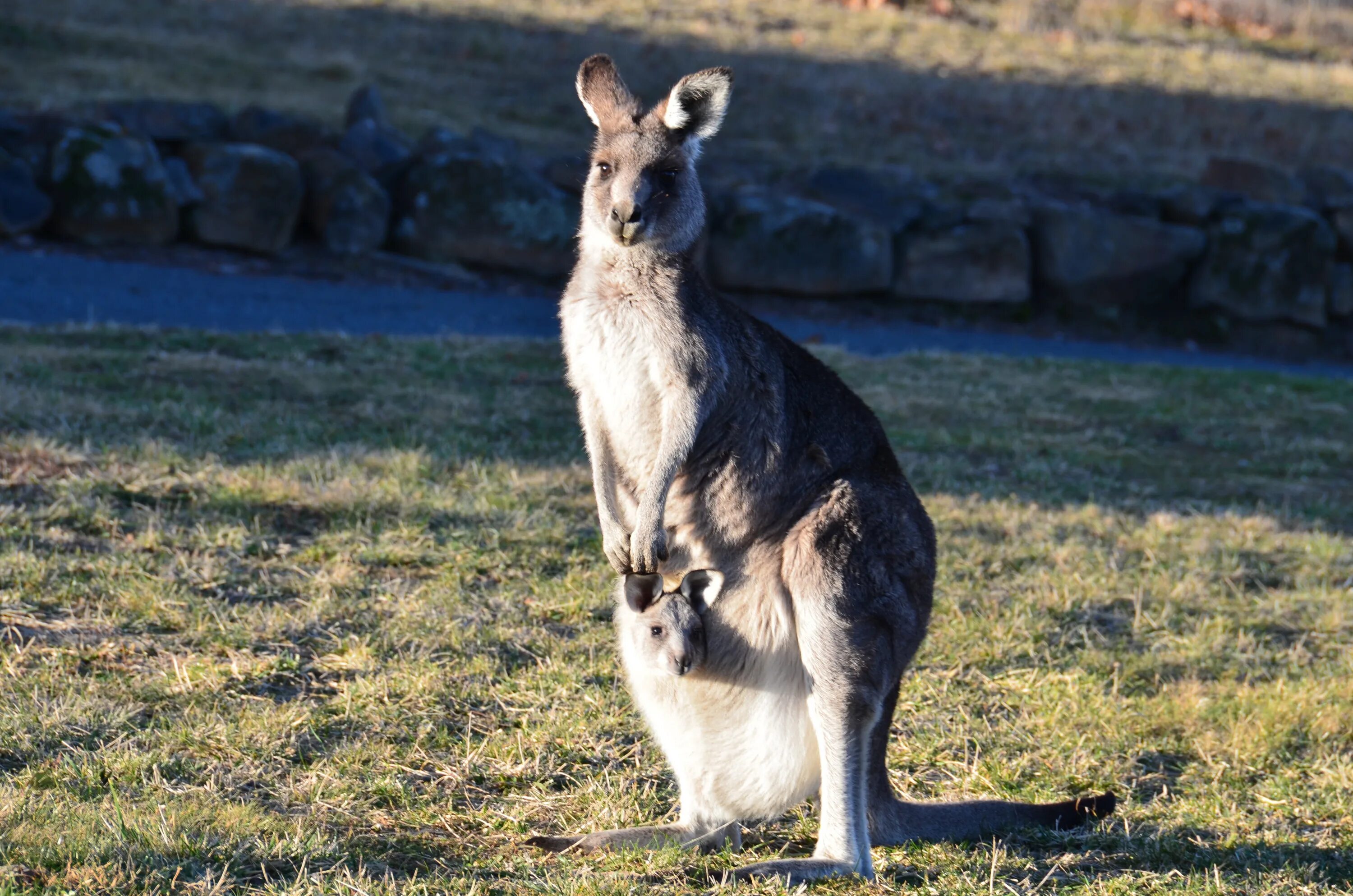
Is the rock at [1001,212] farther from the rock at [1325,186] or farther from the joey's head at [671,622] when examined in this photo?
the joey's head at [671,622]

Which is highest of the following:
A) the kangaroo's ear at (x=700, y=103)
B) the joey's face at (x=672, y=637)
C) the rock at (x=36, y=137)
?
the kangaroo's ear at (x=700, y=103)

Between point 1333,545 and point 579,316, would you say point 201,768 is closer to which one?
point 579,316

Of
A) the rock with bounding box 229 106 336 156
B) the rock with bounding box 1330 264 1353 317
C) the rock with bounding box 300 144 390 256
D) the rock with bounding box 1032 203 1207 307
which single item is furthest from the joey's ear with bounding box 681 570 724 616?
the rock with bounding box 1330 264 1353 317

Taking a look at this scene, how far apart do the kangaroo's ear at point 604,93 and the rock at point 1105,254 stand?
379 inches

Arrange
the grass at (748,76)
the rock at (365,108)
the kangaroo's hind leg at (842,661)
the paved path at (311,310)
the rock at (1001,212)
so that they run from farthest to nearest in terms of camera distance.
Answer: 1. the grass at (748,76)
2. the rock at (365,108)
3. the rock at (1001,212)
4. the paved path at (311,310)
5. the kangaroo's hind leg at (842,661)

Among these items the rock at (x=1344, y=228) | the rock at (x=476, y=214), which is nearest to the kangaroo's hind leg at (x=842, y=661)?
the rock at (x=476, y=214)

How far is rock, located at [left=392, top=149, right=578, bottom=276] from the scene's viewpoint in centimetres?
1134

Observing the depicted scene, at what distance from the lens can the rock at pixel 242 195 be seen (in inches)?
415

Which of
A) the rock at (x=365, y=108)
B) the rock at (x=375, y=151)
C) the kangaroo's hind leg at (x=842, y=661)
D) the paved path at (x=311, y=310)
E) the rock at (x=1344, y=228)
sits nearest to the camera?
the kangaroo's hind leg at (x=842, y=661)

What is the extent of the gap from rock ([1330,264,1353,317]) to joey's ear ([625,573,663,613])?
459 inches

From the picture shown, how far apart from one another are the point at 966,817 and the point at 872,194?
9.86 meters

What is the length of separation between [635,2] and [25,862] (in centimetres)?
1980

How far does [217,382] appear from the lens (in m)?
7.10

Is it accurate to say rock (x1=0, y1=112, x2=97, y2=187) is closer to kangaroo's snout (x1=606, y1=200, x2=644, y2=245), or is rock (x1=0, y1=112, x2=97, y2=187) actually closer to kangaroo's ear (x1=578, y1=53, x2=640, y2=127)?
kangaroo's ear (x1=578, y1=53, x2=640, y2=127)
